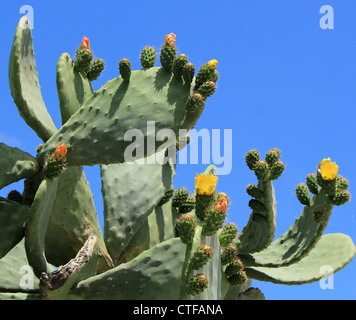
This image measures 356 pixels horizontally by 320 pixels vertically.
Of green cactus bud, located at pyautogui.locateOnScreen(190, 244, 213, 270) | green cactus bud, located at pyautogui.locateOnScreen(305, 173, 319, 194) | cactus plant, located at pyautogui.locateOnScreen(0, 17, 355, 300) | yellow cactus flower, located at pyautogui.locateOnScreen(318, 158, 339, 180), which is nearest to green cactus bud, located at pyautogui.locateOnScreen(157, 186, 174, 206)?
cactus plant, located at pyautogui.locateOnScreen(0, 17, 355, 300)

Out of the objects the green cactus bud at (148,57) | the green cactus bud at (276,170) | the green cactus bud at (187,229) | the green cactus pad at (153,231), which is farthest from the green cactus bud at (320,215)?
the green cactus bud at (148,57)

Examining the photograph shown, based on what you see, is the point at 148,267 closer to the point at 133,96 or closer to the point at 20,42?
the point at 133,96

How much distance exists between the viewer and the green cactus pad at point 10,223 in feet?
9.63

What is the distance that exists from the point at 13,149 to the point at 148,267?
94 cm

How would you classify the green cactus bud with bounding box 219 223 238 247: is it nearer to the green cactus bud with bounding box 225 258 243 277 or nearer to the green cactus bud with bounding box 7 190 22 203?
the green cactus bud with bounding box 225 258 243 277

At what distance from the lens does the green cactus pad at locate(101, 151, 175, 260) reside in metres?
3.42

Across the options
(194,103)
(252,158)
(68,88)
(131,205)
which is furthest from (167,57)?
(131,205)

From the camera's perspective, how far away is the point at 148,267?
290 cm

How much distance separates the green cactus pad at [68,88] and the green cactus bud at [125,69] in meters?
0.35

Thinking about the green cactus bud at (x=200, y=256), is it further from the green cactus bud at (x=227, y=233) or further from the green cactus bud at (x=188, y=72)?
the green cactus bud at (x=188, y=72)

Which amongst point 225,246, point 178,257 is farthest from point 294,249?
point 178,257

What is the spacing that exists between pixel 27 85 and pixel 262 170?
1386mm

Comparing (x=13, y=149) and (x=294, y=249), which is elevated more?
(x=13, y=149)
